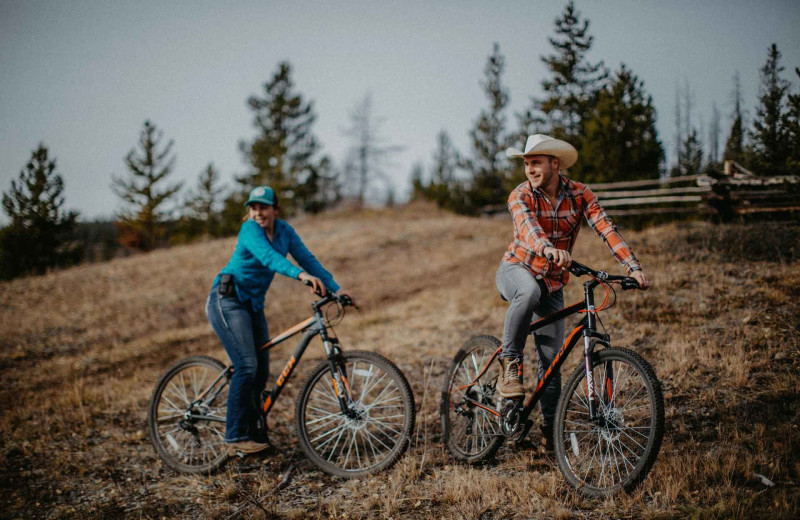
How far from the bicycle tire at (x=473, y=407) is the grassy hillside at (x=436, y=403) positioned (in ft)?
0.54

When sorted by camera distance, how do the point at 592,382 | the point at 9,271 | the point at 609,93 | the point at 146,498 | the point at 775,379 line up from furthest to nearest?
the point at 9,271, the point at 609,93, the point at 775,379, the point at 146,498, the point at 592,382

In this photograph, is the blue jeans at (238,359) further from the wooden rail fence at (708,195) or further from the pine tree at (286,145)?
the pine tree at (286,145)

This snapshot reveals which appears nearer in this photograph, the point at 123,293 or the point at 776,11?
the point at 776,11

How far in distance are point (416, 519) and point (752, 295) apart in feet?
18.2

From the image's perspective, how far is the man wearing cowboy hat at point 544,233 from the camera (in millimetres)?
3096

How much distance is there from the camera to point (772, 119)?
620 cm

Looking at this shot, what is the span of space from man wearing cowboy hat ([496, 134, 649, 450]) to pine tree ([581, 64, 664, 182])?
32.6ft

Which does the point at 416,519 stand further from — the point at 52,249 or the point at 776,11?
the point at 52,249

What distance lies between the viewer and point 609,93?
462 inches

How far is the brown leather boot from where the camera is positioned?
312cm

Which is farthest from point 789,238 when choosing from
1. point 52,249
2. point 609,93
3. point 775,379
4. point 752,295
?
point 52,249

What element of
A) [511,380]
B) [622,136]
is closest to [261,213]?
[511,380]

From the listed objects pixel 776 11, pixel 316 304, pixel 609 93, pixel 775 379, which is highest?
pixel 609 93

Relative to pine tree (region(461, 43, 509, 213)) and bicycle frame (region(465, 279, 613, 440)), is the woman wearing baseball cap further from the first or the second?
pine tree (region(461, 43, 509, 213))
